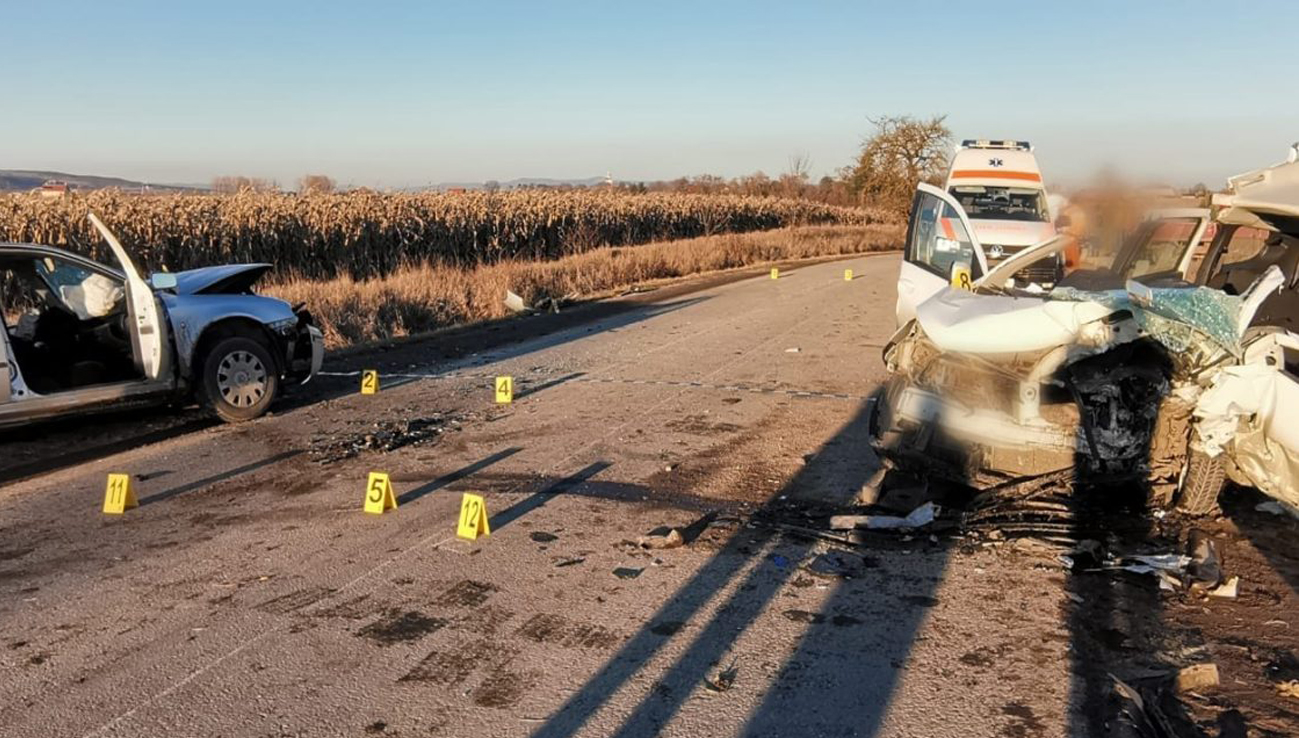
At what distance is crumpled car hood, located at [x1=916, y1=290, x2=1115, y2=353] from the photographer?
5328 mm

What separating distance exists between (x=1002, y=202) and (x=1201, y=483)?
1112 centimetres

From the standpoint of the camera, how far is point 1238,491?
20.3ft

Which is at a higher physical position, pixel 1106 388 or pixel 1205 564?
pixel 1106 388

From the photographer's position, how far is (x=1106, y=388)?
211 inches

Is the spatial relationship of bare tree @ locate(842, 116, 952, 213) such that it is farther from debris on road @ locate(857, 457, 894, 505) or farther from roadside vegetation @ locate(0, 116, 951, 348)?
debris on road @ locate(857, 457, 894, 505)

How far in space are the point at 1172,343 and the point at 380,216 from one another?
20.3 m

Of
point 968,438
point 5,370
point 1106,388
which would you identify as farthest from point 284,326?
point 1106,388

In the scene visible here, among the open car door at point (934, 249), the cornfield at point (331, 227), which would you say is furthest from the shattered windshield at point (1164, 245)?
the cornfield at point (331, 227)

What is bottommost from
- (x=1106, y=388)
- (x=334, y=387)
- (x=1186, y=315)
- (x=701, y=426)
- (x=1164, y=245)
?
(x=334, y=387)

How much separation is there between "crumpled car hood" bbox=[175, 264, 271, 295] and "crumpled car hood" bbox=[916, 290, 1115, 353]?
6385mm

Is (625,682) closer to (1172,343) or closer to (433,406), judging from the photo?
(1172,343)

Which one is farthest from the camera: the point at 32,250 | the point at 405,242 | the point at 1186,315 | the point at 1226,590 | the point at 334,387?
the point at 405,242

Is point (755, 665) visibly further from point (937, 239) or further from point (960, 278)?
point (937, 239)

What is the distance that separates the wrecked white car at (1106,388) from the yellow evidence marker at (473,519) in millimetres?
2602
